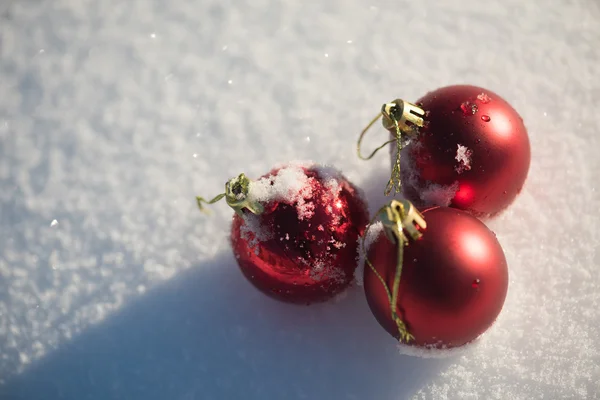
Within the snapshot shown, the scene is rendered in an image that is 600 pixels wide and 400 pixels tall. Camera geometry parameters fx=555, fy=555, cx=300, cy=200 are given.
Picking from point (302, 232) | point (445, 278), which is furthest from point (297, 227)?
point (445, 278)

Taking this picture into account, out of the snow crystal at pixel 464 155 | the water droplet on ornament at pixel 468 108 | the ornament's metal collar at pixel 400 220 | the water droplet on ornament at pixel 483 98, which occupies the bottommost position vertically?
the ornament's metal collar at pixel 400 220

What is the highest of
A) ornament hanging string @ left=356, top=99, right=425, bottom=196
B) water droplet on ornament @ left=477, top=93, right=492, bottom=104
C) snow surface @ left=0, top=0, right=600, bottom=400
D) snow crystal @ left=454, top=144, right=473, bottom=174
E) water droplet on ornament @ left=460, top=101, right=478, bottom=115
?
water droplet on ornament @ left=477, top=93, right=492, bottom=104

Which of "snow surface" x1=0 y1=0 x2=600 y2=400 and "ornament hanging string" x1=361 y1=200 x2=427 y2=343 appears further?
"snow surface" x1=0 y1=0 x2=600 y2=400

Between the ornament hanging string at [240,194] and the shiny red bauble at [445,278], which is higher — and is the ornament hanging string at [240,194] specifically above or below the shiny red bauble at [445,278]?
above

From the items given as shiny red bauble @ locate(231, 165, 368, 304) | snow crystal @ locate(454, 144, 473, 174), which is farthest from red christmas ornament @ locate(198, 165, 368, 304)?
snow crystal @ locate(454, 144, 473, 174)

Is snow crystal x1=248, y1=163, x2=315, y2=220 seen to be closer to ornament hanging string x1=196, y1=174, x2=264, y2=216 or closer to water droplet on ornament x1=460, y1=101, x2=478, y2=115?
ornament hanging string x1=196, y1=174, x2=264, y2=216

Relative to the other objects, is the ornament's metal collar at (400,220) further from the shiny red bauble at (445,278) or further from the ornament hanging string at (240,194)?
the ornament hanging string at (240,194)

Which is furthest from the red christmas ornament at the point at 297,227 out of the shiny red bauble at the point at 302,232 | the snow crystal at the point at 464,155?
the snow crystal at the point at 464,155

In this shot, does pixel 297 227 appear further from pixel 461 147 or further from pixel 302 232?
pixel 461 147

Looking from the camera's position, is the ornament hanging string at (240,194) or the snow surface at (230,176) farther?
the snow surface at (230,176)
